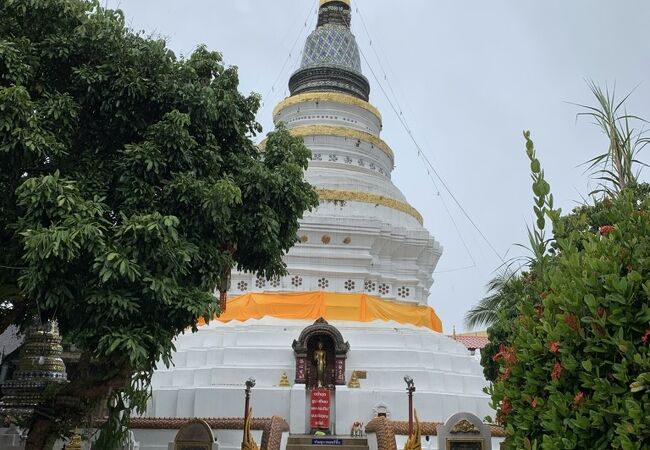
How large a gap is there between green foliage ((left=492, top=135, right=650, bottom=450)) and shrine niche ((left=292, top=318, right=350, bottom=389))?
15552 mm

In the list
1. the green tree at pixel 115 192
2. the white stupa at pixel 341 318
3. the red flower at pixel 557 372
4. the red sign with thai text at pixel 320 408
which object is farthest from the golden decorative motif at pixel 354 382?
the red flower at pixel 557 372

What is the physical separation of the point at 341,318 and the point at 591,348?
61.0ft

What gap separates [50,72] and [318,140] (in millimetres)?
18552

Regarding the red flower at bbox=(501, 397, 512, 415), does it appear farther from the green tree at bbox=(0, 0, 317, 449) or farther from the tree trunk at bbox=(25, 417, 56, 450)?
the tree trunk at bbox=(25, 417, 56, 450)

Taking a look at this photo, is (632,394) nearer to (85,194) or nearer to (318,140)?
(85,194)

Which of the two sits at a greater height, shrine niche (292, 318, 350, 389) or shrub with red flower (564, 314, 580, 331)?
shrine niche (292, 318, 350, 389)

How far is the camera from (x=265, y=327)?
20.9m

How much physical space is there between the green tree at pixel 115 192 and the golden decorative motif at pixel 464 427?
5.94 m

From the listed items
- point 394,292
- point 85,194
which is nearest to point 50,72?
point 85,194

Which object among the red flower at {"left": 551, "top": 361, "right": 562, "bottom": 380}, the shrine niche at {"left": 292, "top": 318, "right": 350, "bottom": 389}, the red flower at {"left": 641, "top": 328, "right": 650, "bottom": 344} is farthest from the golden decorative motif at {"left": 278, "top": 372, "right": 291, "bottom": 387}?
the red flower at {"left": 641, "top": 328, "right": 650, "bottom": 344}

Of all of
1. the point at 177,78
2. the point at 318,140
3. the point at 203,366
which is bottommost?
the point at 203,366

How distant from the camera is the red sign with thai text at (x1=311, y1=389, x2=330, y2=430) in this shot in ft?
60.7

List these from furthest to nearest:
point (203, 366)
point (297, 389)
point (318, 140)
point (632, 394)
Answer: point (318, 140), point (203, 366), point (297, 389), point (632, 394)

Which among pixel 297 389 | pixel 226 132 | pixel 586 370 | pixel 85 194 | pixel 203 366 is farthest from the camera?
pixel 203 366
